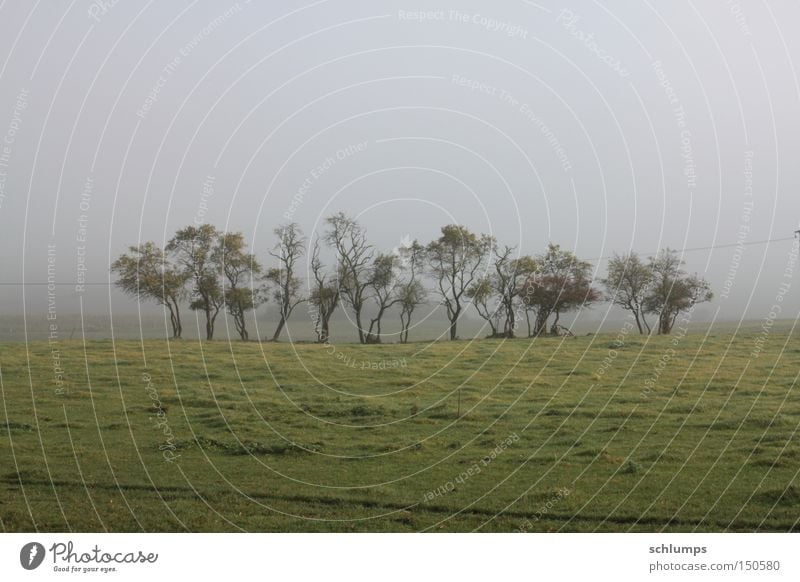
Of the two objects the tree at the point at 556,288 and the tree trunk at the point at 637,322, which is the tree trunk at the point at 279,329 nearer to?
the tree at the point at 556,288

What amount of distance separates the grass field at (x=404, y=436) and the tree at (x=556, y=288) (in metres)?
3.61

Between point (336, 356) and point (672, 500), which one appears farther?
point (336, 356)

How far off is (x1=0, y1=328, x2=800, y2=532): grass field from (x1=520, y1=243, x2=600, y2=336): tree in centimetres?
361

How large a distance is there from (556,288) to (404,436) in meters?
24.2

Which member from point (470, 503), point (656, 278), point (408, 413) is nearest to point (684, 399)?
point (408, 413)

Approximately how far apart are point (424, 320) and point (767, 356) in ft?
55.1

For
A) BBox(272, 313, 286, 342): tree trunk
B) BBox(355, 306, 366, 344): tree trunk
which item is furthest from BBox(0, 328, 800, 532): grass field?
BBox(272, 313, 286, 342): tree trunk

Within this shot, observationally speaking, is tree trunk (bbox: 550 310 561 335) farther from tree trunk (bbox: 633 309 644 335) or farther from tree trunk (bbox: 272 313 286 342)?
tree trunk (bbox: 272 313 286 342)

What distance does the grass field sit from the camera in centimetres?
1656

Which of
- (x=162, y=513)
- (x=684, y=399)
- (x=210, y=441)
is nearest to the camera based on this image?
(x=162, y=513)

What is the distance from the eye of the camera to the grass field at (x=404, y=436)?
16562 mm

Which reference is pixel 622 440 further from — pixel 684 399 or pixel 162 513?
pixel 162 513

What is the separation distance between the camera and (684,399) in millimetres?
29688
